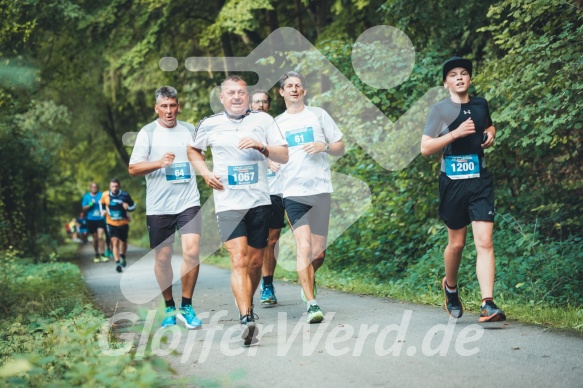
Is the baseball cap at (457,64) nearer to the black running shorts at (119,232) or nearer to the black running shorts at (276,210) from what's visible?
the black running shorts at (276,210)

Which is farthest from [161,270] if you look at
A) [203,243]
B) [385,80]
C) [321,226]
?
[203,243]

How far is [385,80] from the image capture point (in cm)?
1266

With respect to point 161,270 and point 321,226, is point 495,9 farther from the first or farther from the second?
point 161,270

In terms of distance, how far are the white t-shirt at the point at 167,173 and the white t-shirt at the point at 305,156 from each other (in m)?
1.01

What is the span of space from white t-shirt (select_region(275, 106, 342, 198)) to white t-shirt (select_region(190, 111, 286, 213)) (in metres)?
0.89

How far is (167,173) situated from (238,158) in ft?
4.42

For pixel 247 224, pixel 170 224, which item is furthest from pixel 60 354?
pixel 170 224

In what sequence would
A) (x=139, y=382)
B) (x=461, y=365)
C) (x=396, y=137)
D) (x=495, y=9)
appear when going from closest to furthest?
1. (x=139, y=382)
2. (x=461, y=365)
3. (x=495, y=9)
4. (x=396, y=137)

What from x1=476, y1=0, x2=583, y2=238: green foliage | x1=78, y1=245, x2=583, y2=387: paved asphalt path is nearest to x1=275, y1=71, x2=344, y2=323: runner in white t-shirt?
x1=78, y1=245, x2=583, y2=387: paved asphalt path

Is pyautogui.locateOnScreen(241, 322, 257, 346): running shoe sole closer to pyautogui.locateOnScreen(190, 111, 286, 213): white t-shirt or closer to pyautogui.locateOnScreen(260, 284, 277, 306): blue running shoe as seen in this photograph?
pyautogui.locateOnScreen(190, 111, 286, 213): white t-shirt

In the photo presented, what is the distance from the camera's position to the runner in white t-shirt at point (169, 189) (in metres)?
8.05

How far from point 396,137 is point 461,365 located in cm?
712

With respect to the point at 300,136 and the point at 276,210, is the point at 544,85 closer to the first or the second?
the point at 300,136

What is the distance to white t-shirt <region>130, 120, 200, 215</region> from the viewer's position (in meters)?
8.13
